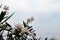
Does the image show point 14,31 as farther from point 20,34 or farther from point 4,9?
point 4,9

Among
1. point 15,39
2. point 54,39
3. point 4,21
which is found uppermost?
point 4,21

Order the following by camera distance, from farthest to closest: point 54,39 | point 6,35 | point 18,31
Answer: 1. point 54,39
2. point 6,35
3. point 18,31

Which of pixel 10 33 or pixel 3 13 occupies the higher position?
pixel 3 13

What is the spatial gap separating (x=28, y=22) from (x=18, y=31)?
1.58ft

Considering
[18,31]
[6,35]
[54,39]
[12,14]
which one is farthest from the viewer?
[54,39]

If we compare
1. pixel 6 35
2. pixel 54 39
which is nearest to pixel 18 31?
pixel 6 35

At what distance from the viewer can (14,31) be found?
149 inches

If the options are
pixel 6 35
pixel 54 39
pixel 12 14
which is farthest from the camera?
pixel 54 39

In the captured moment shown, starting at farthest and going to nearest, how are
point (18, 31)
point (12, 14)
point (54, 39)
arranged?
point (54, 39)
point (12, 14)
point (18, 31)

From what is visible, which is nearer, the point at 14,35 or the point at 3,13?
the point at 14,35

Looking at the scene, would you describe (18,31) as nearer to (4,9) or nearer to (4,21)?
(4,21)

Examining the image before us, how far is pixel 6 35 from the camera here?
394cm

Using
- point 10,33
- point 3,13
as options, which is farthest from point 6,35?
point 3,13

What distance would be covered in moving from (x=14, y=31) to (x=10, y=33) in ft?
0.36
